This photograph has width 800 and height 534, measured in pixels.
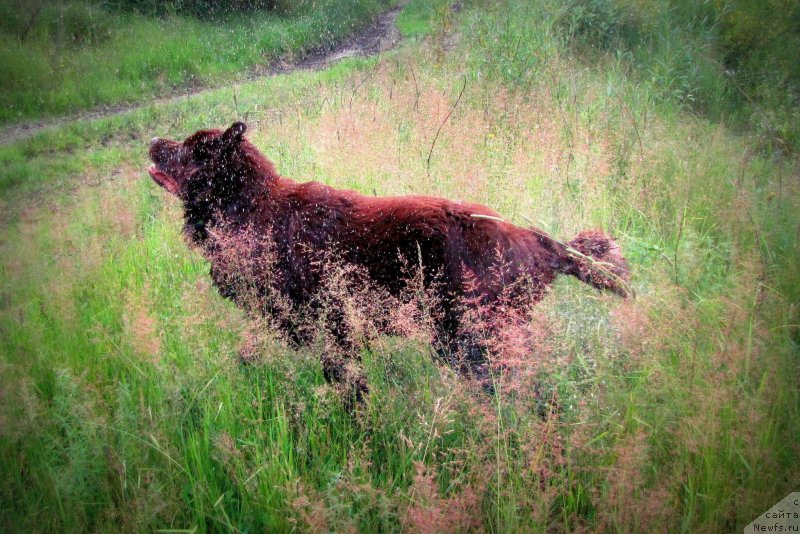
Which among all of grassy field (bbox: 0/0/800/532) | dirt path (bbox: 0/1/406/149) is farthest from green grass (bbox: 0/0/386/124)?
grassy field (bbox: 0/0/800/532)

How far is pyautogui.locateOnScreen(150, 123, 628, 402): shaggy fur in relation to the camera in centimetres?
214

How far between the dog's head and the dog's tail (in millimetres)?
1803

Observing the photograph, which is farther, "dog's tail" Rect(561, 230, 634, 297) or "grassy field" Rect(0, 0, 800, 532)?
"dog's tail" Rect(561, 230, 634, 297)

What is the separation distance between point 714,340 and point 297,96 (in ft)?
20.1

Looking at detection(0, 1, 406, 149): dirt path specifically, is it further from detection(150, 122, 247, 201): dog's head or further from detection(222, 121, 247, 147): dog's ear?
detection(222, 121, 247, 147): dog's ear

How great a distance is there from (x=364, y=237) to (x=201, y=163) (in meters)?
1.07

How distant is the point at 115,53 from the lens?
4.45m

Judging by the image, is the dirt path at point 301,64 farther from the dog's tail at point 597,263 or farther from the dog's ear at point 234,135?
the dog's tail at point 597,263

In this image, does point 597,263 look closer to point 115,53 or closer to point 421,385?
point 421,385

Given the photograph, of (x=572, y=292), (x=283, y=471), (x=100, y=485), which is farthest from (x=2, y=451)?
(x=572, y=292)

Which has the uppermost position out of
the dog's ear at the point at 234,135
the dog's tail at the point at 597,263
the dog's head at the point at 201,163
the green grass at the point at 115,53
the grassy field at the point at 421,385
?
the green grass at the point at 115,53

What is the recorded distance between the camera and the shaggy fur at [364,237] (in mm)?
2137

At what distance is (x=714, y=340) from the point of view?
2029mm

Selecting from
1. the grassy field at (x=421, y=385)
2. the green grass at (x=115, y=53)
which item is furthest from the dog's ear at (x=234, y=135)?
the green grass at (x=115, y=53)
